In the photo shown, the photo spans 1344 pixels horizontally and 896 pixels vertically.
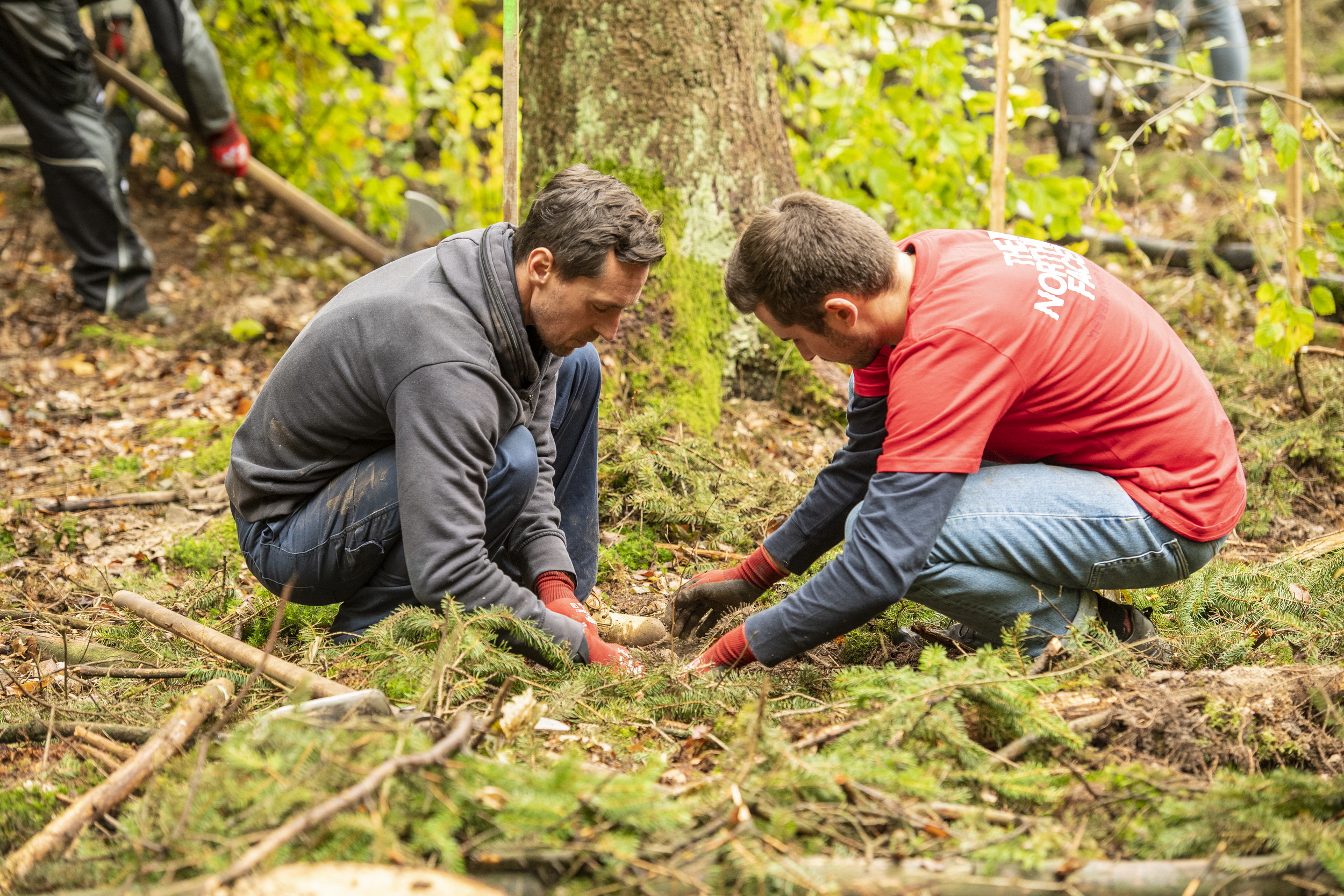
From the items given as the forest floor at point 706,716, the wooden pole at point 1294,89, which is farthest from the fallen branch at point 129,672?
the wooden pole at point 1294,89

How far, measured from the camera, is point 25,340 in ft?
17.5

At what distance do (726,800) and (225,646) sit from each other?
1.43 meters

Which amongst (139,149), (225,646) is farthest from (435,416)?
(139,149)

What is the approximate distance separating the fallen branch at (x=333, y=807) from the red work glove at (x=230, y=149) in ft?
16.3

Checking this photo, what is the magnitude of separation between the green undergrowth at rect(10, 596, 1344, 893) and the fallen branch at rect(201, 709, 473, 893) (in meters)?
0.02

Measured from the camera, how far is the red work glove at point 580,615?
239 cm

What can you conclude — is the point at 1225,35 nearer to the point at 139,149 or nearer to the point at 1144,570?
the point at 1144,570

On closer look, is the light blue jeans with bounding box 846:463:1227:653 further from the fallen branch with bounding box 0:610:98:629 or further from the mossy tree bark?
the fallen branch with bounding box 0:610:98:629

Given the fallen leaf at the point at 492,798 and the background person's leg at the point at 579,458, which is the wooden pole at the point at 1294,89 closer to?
the background person's leg at the point at 579,458

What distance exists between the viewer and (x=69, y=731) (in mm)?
1987

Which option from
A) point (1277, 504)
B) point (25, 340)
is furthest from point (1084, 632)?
point (25, 340)

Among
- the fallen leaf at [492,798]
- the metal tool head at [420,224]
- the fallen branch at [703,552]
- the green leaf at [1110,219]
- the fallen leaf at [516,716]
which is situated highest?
the green leaf at [1110,219]

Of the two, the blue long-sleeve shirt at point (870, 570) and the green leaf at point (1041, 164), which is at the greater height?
the green leaf at point (1041, 164)

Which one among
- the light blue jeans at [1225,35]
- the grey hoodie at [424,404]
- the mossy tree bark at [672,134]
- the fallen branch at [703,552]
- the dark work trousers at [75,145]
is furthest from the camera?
the light blue jeans at [1225,35]
